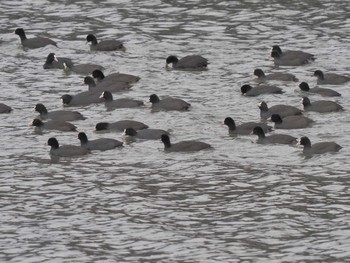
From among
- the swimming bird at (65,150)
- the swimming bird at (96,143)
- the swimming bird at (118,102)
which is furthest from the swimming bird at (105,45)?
the swimming bird at (65,150)

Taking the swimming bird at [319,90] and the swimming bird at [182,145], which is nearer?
the swimming bird at [182,145]

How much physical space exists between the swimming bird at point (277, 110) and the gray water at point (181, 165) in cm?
45

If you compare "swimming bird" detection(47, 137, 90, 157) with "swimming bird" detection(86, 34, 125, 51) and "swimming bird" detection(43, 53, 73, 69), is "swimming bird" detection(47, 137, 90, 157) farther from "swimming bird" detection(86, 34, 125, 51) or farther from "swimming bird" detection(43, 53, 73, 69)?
"swimming bird" detection(86, 34, 125, 51)

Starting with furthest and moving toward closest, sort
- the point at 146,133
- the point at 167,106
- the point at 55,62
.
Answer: the point at 55,62
the point at 167,106
the point at 146,133

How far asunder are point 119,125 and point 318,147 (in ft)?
16.2

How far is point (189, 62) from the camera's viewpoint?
37.6m

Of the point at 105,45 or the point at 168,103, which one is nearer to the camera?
the point at 168,103

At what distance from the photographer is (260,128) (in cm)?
3067

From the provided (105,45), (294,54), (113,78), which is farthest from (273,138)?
(105,45)

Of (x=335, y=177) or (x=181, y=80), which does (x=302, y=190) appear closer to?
(x=335, y=177)

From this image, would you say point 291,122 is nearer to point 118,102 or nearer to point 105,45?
point 118,102

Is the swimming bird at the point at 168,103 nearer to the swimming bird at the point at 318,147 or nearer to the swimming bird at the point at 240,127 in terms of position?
the swimming bird at the point at 240,127

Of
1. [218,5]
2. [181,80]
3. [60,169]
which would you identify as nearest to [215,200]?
[60,169]

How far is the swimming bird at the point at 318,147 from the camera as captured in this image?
29.5 meters
